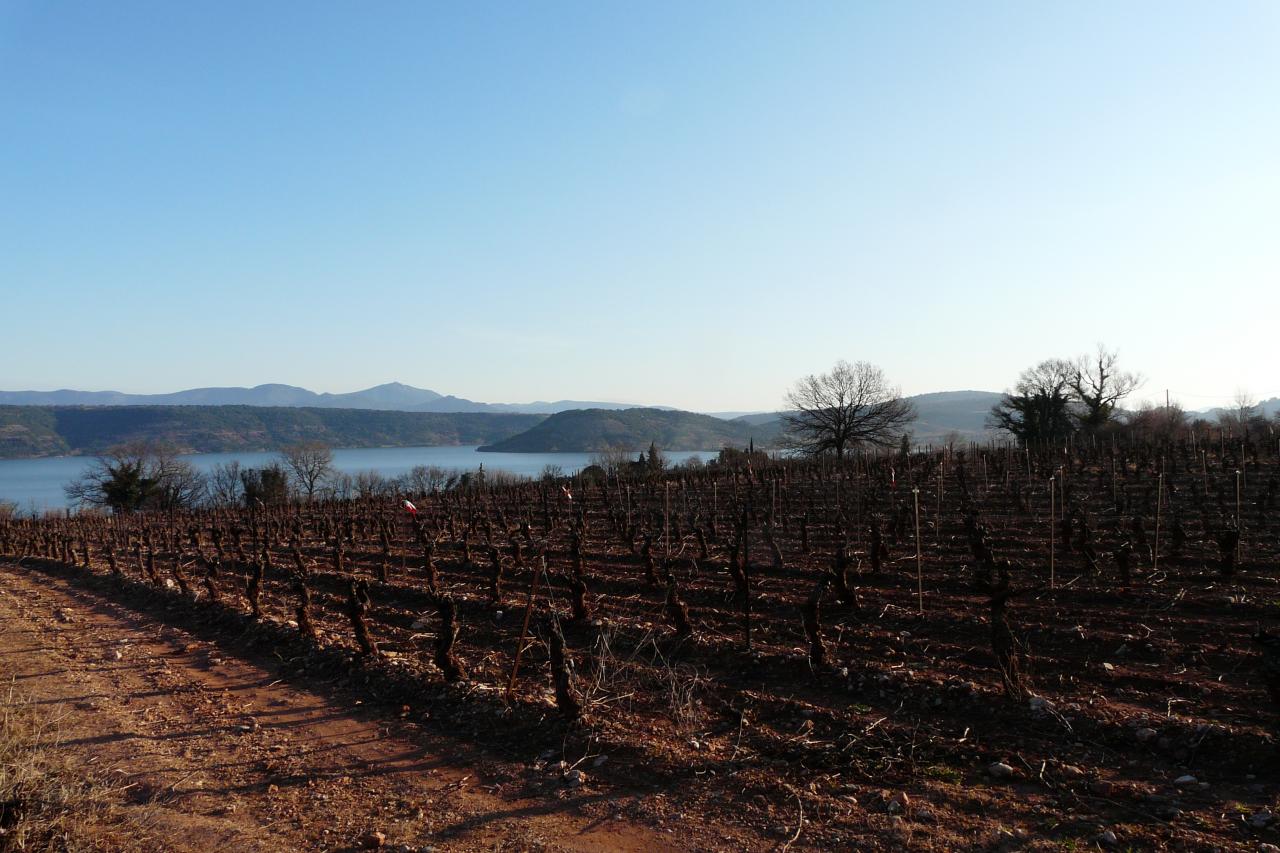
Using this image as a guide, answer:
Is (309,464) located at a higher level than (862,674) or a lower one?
lower

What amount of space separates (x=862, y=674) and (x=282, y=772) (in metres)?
5.11

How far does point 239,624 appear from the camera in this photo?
35.6 ft

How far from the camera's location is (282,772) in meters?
5.71

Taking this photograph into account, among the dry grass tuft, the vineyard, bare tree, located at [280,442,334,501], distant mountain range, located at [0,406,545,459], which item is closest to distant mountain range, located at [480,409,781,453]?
distant mountain range, located at [0,406,545,459]

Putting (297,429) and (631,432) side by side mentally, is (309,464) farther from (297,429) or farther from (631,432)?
(297,429)

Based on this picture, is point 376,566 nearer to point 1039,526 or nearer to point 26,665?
point 26,665

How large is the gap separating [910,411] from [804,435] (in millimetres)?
8067

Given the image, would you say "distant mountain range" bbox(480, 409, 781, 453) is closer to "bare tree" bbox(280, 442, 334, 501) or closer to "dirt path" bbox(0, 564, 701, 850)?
"bare tree" bbox(280, 442, 334, 501)

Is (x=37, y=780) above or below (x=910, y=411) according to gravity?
below

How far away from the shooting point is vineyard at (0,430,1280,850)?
4570mm

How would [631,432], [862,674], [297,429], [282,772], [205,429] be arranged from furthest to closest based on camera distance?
[297,429] → [205,429] → [631,432] → [862,674] → [282,772]

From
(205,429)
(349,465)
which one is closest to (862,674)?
(349,465)

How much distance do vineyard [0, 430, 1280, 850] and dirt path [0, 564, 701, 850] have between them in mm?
321

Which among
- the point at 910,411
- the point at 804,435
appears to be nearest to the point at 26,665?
the point at 804,435
